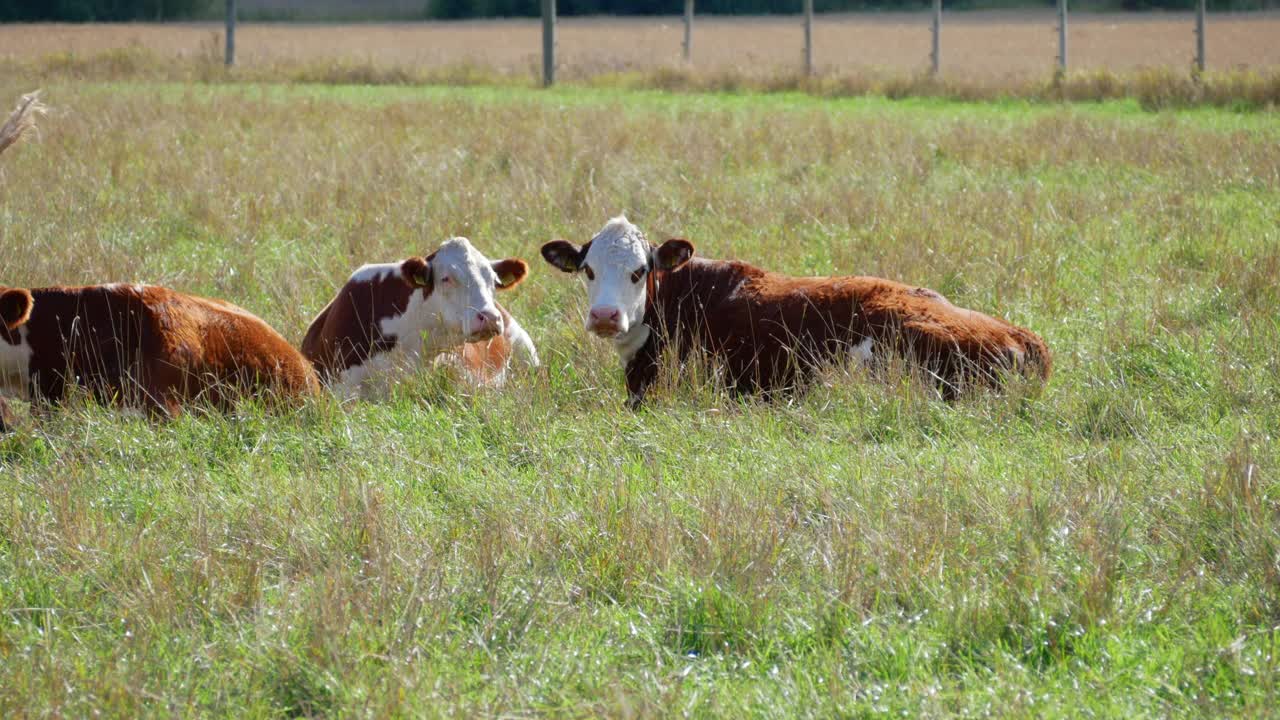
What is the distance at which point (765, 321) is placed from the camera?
Answer: 19.9 feet


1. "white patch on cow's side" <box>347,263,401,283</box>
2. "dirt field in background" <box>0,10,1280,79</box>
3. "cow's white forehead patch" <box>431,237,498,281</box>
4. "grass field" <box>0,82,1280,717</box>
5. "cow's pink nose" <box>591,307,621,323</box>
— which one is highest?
"dirt field in background" <box>0,10,1280,79</box>

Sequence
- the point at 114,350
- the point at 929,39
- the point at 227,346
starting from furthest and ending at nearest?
1. the point at 929,39
2. the point at 227,346
3. the point at 114,350

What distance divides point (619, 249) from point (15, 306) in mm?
2535

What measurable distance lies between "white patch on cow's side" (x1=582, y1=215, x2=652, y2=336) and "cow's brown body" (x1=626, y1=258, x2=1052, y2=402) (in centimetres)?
13

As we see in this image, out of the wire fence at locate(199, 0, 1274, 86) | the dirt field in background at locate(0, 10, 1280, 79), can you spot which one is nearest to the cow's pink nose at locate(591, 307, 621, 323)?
the wire fence at locate(199, 0, 1274, 86)

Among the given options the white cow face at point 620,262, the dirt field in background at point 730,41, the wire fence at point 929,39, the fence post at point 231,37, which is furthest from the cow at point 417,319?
the fence post at point 231,37

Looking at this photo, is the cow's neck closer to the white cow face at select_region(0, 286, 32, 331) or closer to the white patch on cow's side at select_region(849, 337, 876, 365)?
the white cow face at select_region(0, 286, 32, 331)

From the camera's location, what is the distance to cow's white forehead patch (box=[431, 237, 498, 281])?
6.26 metres

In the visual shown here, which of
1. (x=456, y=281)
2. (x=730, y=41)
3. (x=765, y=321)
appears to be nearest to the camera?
(x=765, y=321)

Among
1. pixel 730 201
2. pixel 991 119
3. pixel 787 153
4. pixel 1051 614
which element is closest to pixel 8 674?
pixel 1051 614

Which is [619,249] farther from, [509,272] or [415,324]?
[415,324]

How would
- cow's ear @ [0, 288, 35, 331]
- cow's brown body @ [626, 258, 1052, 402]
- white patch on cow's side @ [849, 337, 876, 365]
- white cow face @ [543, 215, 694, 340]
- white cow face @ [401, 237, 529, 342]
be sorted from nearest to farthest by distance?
cow's ear @ [0, 288, 35, 331]
cow's brown body @ [626, 258, 1052, 402]
white patch on cow's side @ [849, 337, 876, 365]
white cow face @ [543, 215, 694, 340]
white cow face @ [401, 237, 529, 342]

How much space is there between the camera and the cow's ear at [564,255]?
20.9 ft

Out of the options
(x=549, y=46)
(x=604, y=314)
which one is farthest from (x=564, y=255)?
(x=549, y=46)
